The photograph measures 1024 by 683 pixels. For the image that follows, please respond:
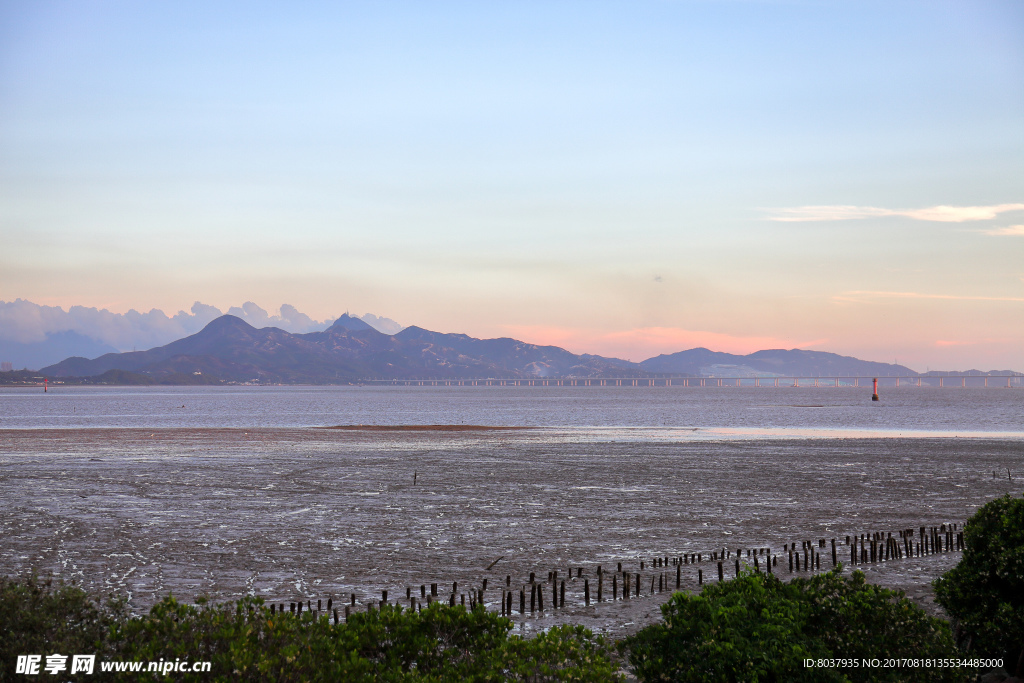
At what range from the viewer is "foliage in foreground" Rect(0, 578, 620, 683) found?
7645 millimetres

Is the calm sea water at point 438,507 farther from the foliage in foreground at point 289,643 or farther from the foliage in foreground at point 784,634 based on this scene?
the foliage in foreground at point 289,643

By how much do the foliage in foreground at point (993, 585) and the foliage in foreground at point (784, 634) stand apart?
162 centimetres

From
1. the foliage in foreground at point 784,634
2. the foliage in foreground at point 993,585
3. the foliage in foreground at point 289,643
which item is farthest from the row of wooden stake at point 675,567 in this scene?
the foliage in foreground at point 289,643

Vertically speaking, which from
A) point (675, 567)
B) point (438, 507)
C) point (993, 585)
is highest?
point (993, 585)

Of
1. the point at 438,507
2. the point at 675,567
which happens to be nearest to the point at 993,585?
the point at 675,567

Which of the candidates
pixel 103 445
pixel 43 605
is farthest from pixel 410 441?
pixel 43 605

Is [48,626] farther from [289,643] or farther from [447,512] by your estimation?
[447,512]

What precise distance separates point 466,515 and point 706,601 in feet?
69.7

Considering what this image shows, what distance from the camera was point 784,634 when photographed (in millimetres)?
8836

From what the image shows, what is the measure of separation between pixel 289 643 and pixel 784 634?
533 centimetres

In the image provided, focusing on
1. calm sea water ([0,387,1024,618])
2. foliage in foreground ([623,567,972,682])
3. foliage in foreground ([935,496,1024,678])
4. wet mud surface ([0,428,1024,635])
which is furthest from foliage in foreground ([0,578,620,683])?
calm sea water ([0,387,1024,618])

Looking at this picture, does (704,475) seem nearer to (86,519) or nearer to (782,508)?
(782,508)

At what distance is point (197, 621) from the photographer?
8.03m

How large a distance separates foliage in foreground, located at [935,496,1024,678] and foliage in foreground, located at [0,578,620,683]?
569 cm
